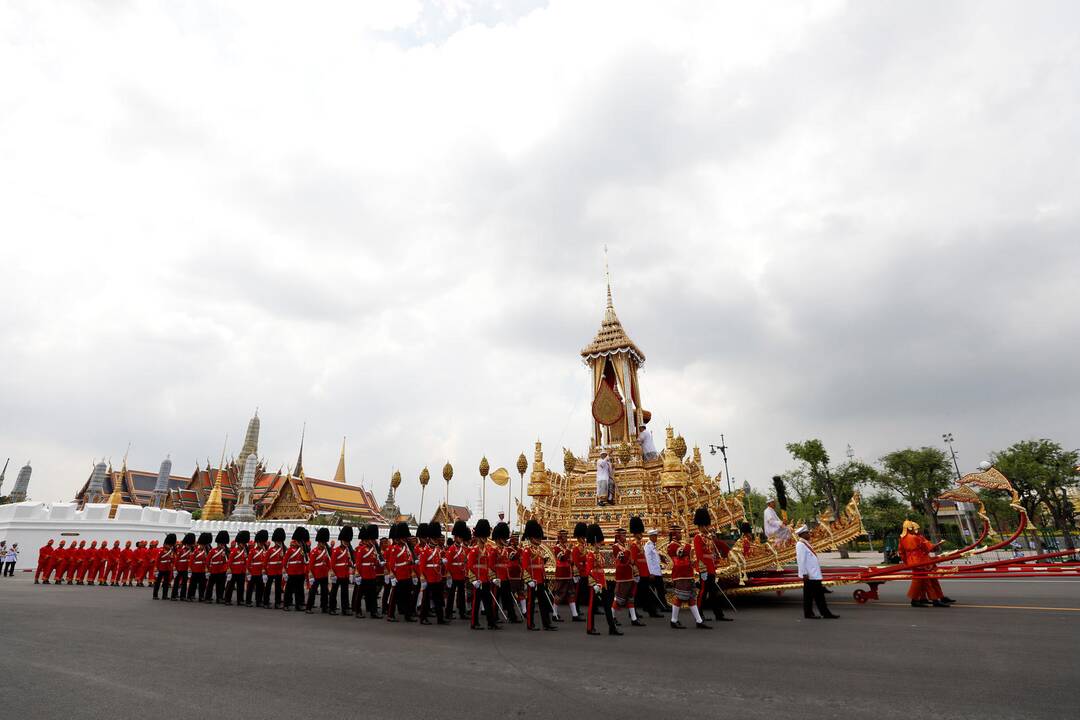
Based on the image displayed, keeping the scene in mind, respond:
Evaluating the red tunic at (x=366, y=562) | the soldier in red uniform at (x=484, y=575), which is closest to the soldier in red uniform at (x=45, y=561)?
the red tunic at (x=366, y=562)

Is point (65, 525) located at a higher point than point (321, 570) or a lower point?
higher

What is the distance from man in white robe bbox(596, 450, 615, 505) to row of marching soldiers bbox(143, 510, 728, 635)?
2.74 meters

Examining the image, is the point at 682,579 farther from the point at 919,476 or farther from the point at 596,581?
the point at 919,476

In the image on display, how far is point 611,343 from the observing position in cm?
1789

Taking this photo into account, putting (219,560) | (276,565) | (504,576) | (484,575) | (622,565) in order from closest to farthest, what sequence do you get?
(622,565), (484,575), (504,576), (276,565), (219,560)

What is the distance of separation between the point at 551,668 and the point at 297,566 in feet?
28.8

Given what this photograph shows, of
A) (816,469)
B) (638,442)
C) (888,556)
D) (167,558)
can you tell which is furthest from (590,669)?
(816,469)

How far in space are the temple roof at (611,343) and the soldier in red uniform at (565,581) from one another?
25.5 feet

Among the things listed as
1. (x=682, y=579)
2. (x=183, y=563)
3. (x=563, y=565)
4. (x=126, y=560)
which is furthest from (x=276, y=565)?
(x=126, y=560)

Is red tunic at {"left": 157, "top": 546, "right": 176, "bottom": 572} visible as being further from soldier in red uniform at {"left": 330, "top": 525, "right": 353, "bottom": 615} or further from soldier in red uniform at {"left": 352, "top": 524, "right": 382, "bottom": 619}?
soldier in red uniform at {"left": 352, "top": 524, "right": 382, "bottom": 619}

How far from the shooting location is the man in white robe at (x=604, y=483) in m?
14.5

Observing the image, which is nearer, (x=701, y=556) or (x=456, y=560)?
(x=701, y=556)

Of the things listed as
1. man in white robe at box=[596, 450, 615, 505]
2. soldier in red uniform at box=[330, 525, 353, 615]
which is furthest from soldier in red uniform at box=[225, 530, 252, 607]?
man in white robe at box=[596, 450, 615, 505]

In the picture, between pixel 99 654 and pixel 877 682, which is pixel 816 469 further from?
pixel 99 654
